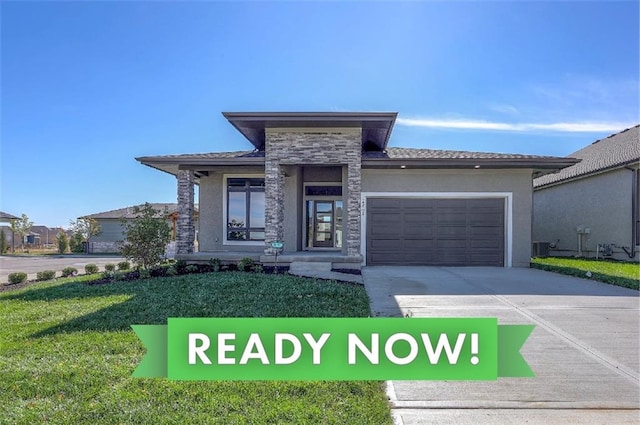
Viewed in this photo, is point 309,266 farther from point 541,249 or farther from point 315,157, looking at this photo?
point 541,249

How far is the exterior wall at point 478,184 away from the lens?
12633 millimetres

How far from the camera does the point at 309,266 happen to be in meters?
11.3

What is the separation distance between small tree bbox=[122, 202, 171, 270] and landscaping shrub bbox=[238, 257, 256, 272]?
232 centimetres

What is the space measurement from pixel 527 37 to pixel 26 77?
12768 mm

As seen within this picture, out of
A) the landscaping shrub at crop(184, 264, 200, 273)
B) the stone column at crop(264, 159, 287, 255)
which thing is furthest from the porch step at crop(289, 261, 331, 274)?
the landscaping shrub at crop(184, 264, 200, 273)

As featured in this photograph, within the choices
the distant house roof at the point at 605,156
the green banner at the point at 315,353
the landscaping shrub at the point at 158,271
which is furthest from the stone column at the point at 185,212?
the distant house roof at the point at 605,156

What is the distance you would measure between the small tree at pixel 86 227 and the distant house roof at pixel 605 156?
30.7 m

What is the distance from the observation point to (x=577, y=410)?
3277mm

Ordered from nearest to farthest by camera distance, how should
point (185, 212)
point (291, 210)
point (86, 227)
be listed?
point (185, 212) < point (291, 210) < point (86, 227)

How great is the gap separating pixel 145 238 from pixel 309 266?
479 centimetres

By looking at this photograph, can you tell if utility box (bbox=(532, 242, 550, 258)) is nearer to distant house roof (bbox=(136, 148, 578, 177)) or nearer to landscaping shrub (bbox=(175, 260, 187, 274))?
distant house roof (bbox=(136, 148, 578, 177))

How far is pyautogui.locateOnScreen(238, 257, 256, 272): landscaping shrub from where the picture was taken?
1148cm

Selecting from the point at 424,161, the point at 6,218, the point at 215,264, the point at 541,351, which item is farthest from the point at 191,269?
the point at 6,218

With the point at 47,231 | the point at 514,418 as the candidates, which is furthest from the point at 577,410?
the point at 47,231
